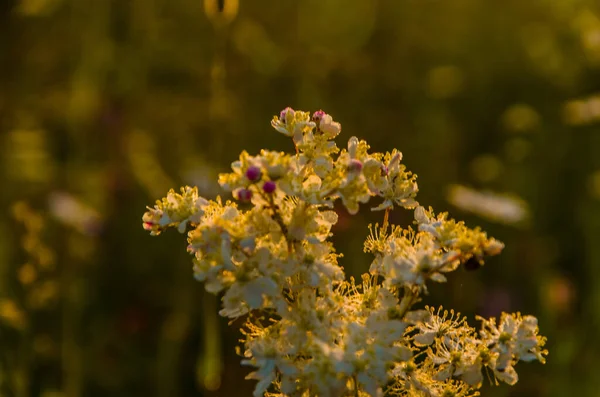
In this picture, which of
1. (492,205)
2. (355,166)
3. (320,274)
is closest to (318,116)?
(355,166)

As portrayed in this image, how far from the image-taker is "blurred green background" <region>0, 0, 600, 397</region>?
108 inches

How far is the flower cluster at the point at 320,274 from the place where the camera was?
106cm

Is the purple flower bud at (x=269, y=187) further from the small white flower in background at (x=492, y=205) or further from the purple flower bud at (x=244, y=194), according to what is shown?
the small white flower in background at (x=492, y=205)

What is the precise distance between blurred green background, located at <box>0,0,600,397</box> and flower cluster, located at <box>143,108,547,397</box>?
86cm

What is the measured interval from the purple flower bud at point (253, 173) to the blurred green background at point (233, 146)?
38.8 inches

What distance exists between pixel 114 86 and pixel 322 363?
127 inches

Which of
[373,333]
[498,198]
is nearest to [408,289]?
[373,333]

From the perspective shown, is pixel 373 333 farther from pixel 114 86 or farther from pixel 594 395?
pixel 114 86

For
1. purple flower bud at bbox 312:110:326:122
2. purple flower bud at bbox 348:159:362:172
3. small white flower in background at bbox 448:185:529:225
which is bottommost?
purple flower bud at bbox 348:159:362:172

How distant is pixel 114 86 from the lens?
4.02 meters

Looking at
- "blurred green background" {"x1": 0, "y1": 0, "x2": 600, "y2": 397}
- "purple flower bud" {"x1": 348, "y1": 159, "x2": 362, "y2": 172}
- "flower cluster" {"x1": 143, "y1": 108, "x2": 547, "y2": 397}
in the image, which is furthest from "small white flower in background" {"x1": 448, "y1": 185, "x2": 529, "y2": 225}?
"purple flower bud" {"x1": 348, "y1": 159, "x2": 362, "y2": 172}

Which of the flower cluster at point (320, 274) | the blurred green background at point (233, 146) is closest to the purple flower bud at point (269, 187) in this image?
the flower cluster at point (320, 274)

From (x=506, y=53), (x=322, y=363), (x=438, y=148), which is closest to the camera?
(x=322, y=363)

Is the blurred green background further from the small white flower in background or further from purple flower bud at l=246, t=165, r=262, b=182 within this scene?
purple flower bud at l=246, t=165, r=262, b=182
